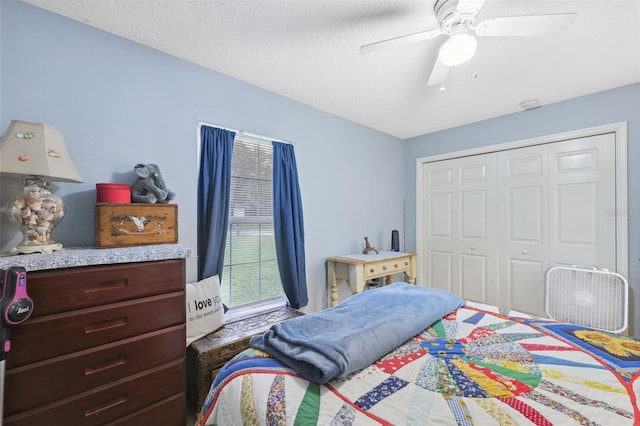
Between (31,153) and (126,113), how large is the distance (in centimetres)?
61

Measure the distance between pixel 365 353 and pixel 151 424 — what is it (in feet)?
3.92

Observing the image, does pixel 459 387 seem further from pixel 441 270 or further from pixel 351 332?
pixel 441 270

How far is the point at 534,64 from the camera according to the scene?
204 centimetres

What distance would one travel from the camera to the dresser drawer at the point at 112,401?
3.71 ft

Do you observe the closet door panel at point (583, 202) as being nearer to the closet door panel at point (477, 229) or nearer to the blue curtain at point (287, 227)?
the closet door panel at point (477, 229)

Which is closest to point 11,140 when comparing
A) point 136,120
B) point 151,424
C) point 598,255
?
point 136,120

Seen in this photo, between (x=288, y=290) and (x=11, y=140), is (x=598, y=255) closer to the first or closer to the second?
(x=288, y=290)

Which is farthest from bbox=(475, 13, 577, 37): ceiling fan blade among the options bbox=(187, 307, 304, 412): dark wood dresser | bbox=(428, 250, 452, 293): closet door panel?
bbox=(428, 250, 452, 293): closet door panel

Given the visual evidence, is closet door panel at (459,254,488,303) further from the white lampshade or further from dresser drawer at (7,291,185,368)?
the white lampshade

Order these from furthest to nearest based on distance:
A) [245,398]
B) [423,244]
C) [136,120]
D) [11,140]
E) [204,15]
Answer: [423,244]
[136,120]
[204,15]
[11,140]
[245,398]

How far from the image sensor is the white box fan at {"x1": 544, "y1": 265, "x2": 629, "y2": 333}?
2363 millimetres

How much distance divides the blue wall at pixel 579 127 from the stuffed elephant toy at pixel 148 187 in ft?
10.3

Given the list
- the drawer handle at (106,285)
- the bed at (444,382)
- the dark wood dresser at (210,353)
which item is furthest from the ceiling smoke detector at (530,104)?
the drawer handle at (106,285)

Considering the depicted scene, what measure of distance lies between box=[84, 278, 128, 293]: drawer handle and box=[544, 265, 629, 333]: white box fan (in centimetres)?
342
